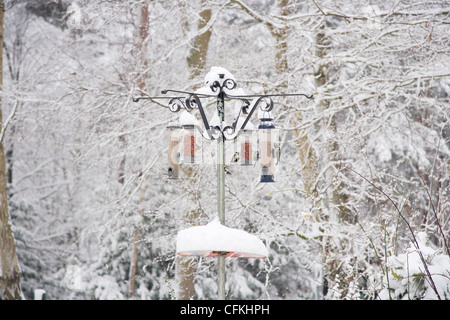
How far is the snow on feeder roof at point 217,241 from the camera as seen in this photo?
368 centimetres

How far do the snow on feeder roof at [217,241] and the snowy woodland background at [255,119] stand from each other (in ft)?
3.16

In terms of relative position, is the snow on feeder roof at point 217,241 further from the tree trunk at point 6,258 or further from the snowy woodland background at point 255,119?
the tree trunk at point 6,258

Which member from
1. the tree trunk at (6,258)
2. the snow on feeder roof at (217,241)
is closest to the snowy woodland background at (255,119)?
the snow on feeder roof at (217,241)

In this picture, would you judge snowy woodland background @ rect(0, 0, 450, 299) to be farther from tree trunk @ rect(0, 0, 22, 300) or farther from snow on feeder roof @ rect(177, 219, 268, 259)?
tree trunk @ rect(0, 0, 22, 300)

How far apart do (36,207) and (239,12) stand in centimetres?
843

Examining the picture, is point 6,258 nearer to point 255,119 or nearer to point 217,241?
point 255,119

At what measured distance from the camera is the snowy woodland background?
7117 mm

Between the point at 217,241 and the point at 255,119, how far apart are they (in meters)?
5.66

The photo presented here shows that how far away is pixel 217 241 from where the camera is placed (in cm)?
371

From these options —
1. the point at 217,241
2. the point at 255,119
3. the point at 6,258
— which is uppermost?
the point at 255,119

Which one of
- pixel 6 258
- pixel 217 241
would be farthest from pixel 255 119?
pixel 6 258

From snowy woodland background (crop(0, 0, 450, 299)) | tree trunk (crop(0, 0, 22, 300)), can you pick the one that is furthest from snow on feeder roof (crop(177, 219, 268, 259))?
tree trunk (crop(0, 0, 22, 300))
